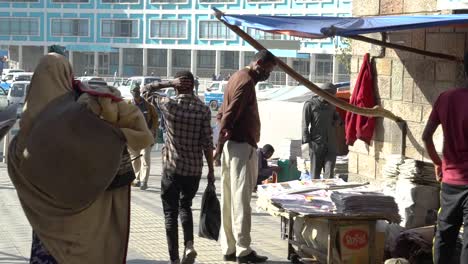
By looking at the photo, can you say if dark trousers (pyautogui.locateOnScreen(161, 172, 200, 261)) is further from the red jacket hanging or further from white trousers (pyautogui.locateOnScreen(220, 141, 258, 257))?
the red jacket hanging

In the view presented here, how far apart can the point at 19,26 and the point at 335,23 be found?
86.4 m

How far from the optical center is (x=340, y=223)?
7.49 metres

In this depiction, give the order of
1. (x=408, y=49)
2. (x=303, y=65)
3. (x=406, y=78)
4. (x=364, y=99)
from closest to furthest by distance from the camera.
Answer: (x=408, y=49)
(x=406, y=78)
(x=364, y=99)
(x=303, y=65)

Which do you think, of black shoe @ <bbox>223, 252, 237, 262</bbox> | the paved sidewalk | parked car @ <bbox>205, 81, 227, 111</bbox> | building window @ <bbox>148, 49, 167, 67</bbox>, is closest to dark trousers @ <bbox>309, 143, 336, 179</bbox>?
the paved sidewalk

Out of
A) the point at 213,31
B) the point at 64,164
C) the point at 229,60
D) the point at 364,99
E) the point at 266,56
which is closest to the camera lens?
the point at 64,164

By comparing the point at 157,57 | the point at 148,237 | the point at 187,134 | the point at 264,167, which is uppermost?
the point at 157,57

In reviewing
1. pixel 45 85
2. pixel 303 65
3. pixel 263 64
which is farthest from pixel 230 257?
pixel 303 65

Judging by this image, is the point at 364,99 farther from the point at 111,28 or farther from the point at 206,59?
the point at 111,28

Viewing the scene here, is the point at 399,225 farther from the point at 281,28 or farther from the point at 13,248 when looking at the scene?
the point at 13,248

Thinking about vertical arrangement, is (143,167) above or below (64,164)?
below

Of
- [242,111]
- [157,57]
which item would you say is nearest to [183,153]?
[242,111]

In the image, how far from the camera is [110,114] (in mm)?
5664

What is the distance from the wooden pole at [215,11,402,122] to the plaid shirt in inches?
28.2

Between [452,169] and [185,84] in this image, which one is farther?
[185,84]
